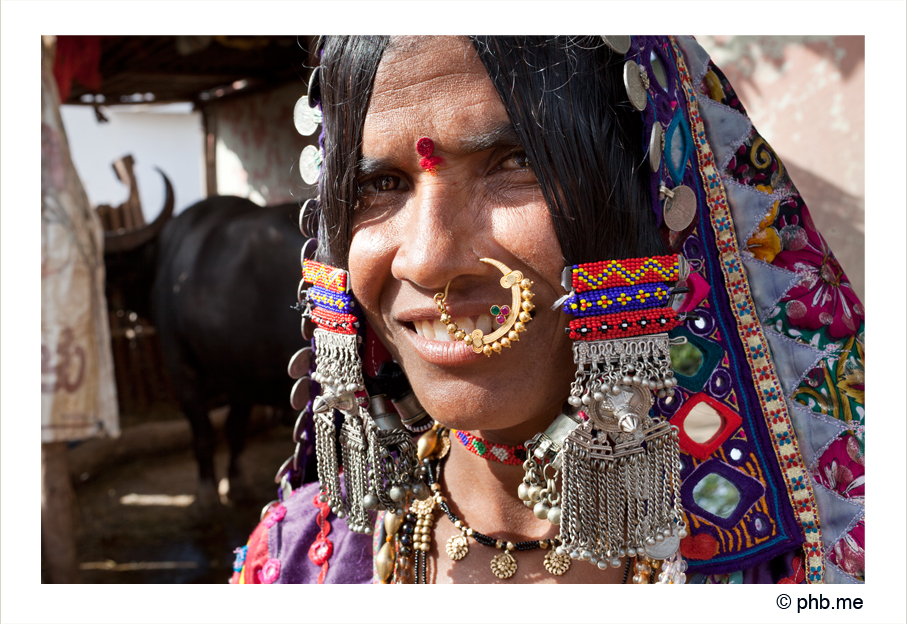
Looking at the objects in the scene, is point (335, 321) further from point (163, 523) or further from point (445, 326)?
point (163, 523)

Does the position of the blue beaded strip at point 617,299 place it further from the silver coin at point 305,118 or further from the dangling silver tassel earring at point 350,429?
the silver coin at point 305,118

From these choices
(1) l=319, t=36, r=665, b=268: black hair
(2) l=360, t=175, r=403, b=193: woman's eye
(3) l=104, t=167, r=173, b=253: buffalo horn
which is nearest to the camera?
(1) l=319, t=36, r=665, b=268: black hair

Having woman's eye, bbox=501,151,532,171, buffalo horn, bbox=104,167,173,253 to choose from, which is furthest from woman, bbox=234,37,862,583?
buffalo horn, bbox=104,167,173,253

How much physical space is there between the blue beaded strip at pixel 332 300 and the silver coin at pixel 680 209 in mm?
550

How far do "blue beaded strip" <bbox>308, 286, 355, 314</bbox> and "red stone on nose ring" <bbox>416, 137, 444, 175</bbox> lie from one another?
0.94ft

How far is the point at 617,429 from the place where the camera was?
1068mm

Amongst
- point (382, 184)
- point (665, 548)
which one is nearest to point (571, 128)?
point (382, 184)

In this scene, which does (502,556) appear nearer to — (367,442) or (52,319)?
(367,442)

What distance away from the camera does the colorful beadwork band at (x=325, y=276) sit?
1207mm

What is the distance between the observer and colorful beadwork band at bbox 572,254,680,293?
3.39 feet

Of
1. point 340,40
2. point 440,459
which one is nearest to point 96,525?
point 440,459

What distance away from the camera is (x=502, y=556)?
130cm

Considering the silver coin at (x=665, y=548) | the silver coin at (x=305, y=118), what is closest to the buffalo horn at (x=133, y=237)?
the silver coin at (x=305, y=118)

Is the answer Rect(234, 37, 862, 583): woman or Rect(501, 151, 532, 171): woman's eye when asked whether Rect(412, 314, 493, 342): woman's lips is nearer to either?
Rect(234, 37, 862, 583): woman
